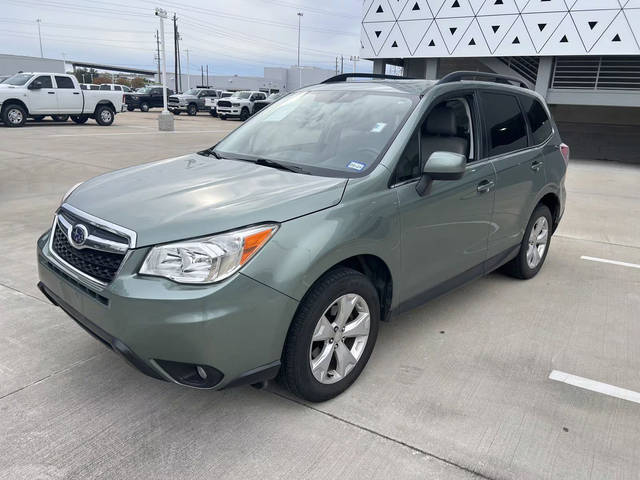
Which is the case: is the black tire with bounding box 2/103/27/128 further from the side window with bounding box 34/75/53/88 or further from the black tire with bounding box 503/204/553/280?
the black tire with bounding box 503/204/553/280

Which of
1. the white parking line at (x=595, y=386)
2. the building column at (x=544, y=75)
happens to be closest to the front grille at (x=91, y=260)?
the white parking line at (x=595, y=386)

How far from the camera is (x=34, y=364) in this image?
3168mm

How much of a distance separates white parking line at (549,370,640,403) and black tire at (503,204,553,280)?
164cm

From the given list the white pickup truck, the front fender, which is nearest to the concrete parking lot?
the front fender

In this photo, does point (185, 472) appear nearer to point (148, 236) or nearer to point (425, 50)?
point (148, 236)

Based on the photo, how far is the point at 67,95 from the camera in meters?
19.8

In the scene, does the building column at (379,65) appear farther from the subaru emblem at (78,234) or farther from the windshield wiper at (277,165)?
the subaru emblem at (78,234)

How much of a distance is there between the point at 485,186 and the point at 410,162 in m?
0.91

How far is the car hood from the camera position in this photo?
7.82 ft

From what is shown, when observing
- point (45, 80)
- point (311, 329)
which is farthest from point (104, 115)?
point (311, 329)

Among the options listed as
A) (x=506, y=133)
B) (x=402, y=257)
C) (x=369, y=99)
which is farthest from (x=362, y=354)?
(x=506, y=133)

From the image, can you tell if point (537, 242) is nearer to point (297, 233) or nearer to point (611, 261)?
point (611, 261)

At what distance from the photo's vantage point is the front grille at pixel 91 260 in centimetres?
241

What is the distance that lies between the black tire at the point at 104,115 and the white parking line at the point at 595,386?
21817 millimetres
